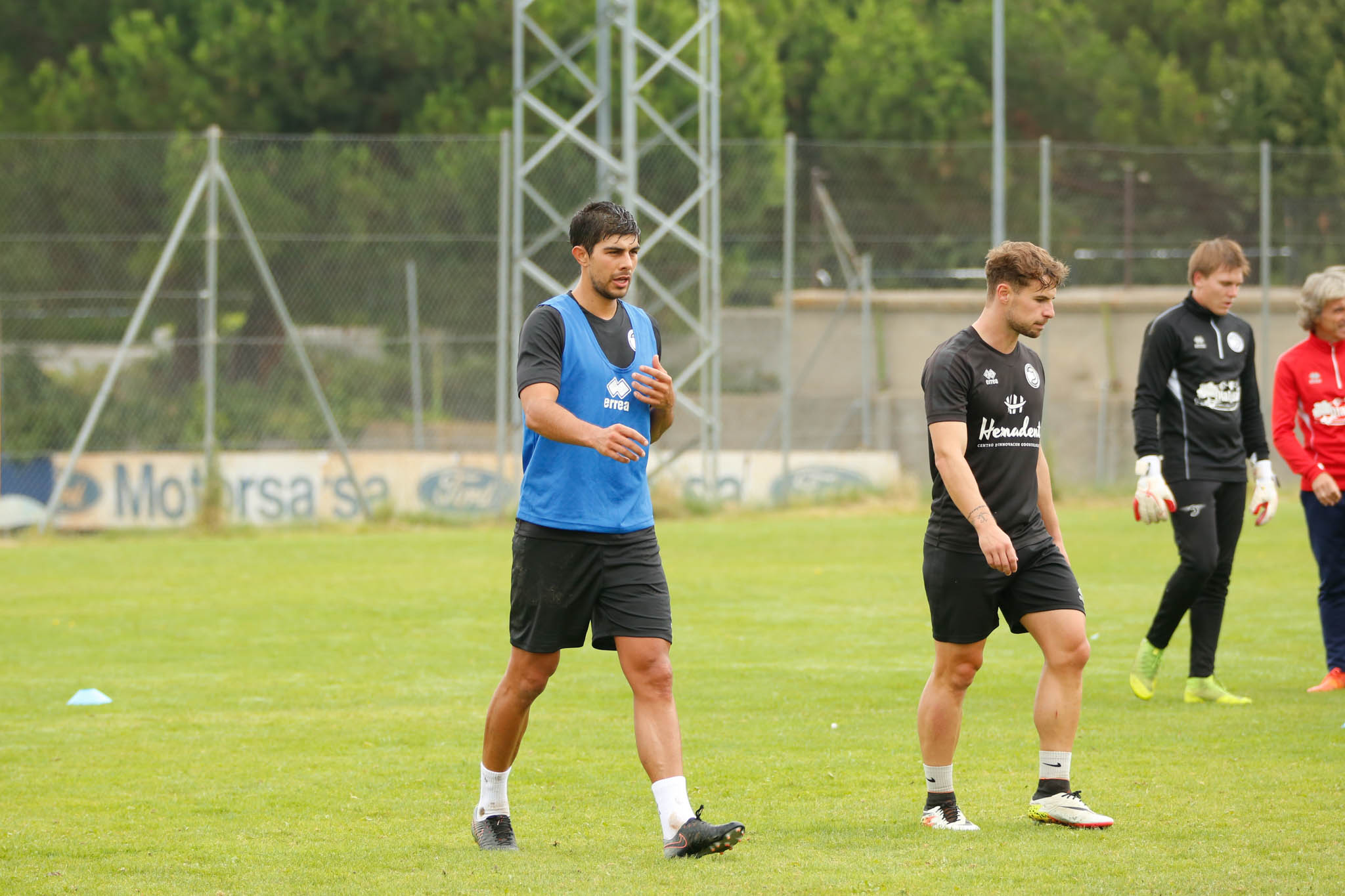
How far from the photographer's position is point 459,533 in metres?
17.4

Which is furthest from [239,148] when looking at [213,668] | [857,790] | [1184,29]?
[1184,29]

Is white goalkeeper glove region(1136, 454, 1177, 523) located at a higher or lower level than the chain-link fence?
lower

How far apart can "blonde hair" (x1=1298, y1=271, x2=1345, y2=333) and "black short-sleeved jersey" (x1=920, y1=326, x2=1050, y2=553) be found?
9.92 ft

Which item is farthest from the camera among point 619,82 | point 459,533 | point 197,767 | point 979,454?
point 619,82

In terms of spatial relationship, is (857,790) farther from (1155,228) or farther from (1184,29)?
(1184,29)

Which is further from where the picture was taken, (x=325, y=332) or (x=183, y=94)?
(x=183, y=94)

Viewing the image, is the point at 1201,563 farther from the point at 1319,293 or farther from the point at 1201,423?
the point at 1319,293

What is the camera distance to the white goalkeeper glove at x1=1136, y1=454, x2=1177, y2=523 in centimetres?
691

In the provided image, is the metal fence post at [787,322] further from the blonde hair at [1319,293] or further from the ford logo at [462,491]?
the blonde hair at [1319,293]

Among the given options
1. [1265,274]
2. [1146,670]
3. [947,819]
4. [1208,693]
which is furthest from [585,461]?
[1265,274]

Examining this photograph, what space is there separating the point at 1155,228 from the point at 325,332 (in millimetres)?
11865

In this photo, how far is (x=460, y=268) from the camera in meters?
20.6

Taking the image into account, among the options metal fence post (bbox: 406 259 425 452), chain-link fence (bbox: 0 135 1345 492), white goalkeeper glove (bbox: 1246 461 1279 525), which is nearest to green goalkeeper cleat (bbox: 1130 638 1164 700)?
white goalkeeper glove (bbox: 1246 461 1279 525)

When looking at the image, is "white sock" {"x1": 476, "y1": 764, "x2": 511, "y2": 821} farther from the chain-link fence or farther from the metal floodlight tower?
the chain-link fence
